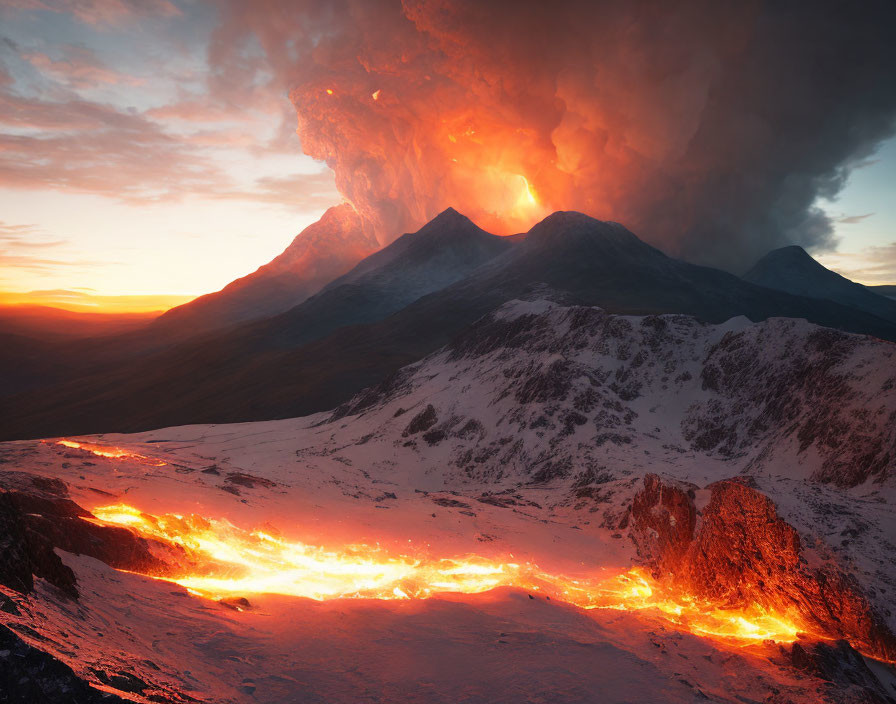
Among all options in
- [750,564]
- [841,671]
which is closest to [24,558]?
[841,671]

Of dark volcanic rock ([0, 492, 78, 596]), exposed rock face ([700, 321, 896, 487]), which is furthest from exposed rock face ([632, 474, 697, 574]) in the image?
dark volcanic rock ([0, 492, 78, 596])

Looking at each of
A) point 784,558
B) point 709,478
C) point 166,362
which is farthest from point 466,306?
point 784,558

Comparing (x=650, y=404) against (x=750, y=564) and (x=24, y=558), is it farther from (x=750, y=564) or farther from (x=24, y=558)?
(x=24, y=558)

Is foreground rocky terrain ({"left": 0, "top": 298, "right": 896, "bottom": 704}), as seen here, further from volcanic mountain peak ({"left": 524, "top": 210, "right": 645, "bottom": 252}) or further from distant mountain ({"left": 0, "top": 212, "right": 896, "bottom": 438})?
volcanic mountain peak ({"left": 524, "top": 210, "right": 645, "bottom": 252})

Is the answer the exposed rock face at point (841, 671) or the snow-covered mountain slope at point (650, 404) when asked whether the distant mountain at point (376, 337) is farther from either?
the exposed rock face at point (841, 671)

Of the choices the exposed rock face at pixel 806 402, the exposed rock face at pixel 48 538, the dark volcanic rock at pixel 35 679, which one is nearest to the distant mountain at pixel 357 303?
the exposed rock face at pixel 806 402

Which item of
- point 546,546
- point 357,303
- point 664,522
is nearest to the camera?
point 664,522

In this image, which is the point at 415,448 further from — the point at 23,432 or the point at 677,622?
the point at 23,432

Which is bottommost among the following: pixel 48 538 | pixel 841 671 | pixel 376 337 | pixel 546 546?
pixel 546 546
